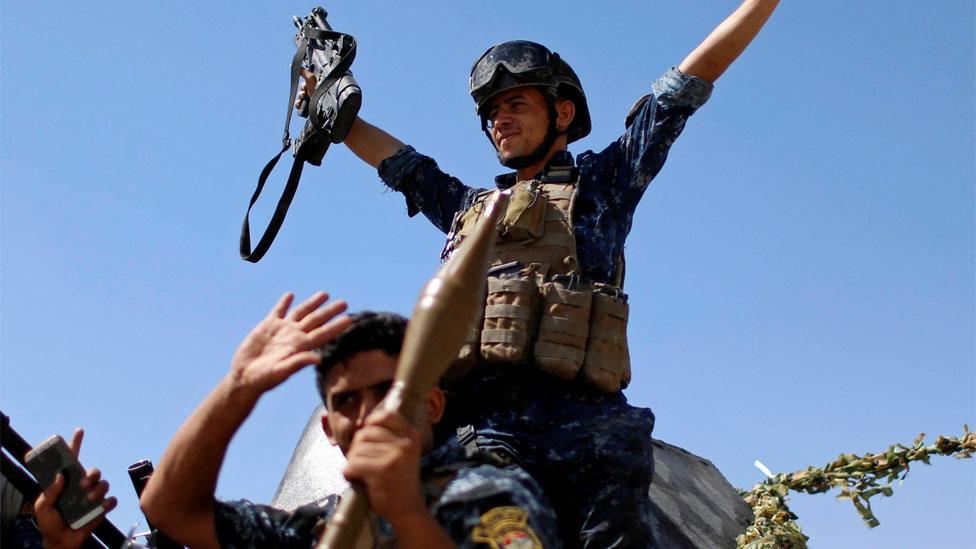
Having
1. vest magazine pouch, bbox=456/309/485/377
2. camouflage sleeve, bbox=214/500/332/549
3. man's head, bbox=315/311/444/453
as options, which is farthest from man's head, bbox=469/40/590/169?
camouflage sleeve, bbox=214/500/332/549

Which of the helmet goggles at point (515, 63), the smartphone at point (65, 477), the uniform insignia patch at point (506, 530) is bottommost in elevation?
the uniform insignia patch at point (506, 530)

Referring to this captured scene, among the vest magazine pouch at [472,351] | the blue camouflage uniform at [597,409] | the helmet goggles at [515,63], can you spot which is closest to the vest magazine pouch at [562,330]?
the blue camouflage uniform at [597,409]

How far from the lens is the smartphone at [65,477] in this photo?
4.84 metres

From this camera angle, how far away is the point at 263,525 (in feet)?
14.8

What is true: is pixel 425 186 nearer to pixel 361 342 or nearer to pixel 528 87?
pixel 528 87

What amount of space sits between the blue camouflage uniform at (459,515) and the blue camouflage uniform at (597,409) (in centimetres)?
76

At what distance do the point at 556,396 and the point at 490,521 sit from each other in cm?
149

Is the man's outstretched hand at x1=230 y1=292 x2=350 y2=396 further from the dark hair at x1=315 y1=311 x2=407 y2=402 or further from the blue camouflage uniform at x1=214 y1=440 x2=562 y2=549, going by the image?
the blue camouflage uniform at x1=214 y1=440 x2=562 y2=549

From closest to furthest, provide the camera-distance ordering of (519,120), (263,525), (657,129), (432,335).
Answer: (432,335) → (263,525) → (657,129) → (519,120)

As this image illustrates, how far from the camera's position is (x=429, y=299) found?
3.45 m

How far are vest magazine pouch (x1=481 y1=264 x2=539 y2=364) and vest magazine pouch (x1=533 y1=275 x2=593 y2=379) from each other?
2.1 inches

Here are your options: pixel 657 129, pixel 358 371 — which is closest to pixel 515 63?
pixel 657 129

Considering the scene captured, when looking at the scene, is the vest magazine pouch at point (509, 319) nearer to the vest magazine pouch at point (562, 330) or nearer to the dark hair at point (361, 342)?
the vest magazine pouch at point (562, 330)

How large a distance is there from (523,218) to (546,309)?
0.45 m
